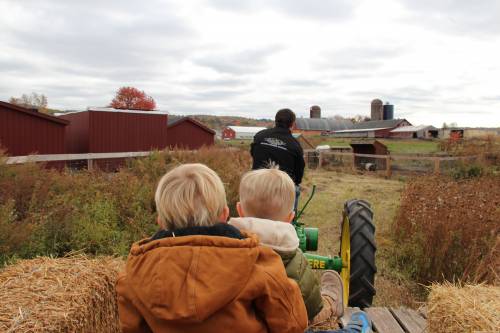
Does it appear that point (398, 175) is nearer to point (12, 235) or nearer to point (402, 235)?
point (402, 235)

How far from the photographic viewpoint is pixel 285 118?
4398 mm

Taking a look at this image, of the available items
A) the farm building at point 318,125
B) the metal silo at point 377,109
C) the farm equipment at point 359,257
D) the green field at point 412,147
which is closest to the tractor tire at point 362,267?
the farm equipment at point 359,257

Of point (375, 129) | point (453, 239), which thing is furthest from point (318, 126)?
point (453, 239)

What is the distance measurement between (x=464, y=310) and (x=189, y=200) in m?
1.70

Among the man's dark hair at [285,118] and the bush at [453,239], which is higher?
the man's dark hair at [285,118]

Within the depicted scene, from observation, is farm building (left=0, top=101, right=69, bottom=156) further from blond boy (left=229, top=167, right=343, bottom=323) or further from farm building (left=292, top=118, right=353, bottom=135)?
farm building (left=292, top=118, right=353, bottom=135)

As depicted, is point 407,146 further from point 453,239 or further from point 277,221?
point 277,221

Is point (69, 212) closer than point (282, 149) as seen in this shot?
No

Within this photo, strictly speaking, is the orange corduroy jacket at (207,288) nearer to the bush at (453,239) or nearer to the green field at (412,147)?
the bush at (453,239)

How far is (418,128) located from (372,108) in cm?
1753

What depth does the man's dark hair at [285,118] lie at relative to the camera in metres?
4.38

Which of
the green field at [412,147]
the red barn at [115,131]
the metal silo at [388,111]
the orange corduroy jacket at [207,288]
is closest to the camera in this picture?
the orange corduroy jacket at [207,288]

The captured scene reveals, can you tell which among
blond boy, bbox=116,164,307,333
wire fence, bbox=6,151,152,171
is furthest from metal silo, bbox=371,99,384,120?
blond boy, bbox=116,164,307,333

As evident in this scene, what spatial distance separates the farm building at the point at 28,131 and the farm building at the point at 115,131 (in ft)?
7.42
